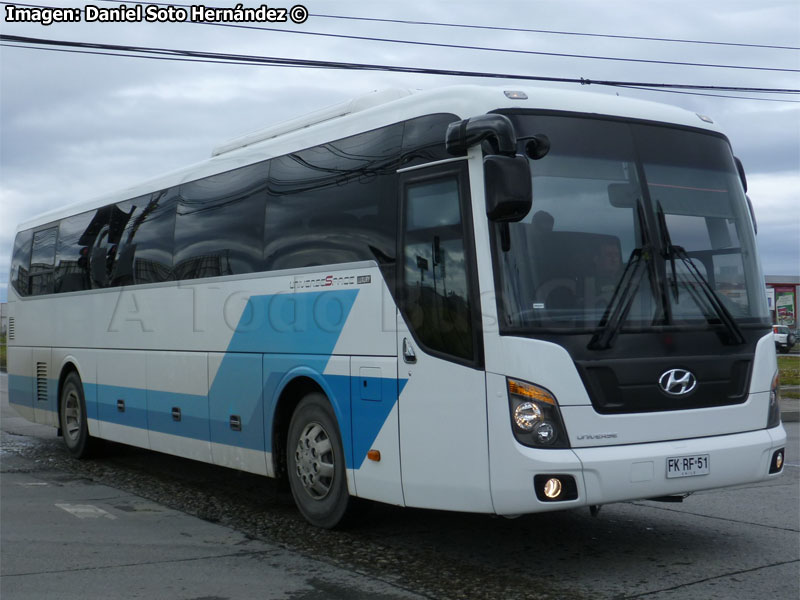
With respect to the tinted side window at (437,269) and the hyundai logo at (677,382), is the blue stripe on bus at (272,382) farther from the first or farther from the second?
the hyundai logo at (677,382)

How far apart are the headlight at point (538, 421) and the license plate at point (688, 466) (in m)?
0.75

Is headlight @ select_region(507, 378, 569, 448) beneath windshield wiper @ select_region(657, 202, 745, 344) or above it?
beneath

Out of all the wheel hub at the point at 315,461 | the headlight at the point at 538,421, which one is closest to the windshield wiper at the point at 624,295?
the headlight at the point at 538,421

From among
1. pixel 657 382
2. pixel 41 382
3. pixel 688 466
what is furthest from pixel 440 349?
pixel 41 382

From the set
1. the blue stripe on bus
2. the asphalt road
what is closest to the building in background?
the asphalt road

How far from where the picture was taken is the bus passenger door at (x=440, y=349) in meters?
6.34

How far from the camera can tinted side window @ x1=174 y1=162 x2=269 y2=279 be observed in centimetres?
896

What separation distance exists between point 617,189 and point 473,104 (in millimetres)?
1111

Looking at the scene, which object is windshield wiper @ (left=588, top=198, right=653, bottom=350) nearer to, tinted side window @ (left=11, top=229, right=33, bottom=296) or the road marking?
the road marking

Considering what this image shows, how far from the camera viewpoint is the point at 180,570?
21.7 ft

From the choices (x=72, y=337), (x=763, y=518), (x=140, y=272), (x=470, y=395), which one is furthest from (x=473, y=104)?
(x=72, y=337)

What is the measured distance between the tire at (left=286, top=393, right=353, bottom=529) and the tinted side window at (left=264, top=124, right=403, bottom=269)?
1.20m

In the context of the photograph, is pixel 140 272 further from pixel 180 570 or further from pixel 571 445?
pixel 571 445

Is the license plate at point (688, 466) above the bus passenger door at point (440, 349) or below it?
below
